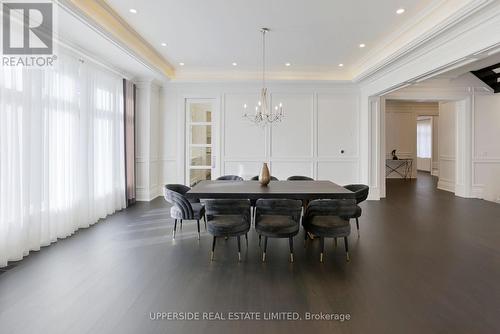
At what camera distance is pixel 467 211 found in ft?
19.5

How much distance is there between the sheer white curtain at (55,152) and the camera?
328cm

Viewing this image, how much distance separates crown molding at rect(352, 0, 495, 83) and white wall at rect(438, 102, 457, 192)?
4277 millimetres

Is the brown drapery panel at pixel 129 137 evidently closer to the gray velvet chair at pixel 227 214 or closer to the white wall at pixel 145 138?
the white wall at pixel 145 138

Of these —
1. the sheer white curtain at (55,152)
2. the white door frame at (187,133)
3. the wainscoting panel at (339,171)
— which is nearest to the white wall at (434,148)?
the wainscoting panel at (339,171)

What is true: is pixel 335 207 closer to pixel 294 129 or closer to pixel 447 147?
pixel 294 129

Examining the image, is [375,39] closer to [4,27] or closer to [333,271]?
[333,271]

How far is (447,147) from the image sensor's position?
878cm

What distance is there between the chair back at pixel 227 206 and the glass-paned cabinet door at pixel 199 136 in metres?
4.25

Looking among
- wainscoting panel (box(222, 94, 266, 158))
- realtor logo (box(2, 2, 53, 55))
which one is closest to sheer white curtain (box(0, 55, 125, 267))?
realtor logo (box(2, 2, 53, 55))

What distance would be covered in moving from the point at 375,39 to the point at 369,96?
2.19 metres

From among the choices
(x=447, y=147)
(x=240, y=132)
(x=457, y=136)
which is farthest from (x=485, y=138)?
(x=240, y=132)

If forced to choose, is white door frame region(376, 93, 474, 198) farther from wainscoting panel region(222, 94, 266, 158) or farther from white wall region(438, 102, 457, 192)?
wainscoting panel region(222, 94, 266, 158)

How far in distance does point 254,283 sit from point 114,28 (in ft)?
14.5

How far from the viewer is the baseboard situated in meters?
8.43
